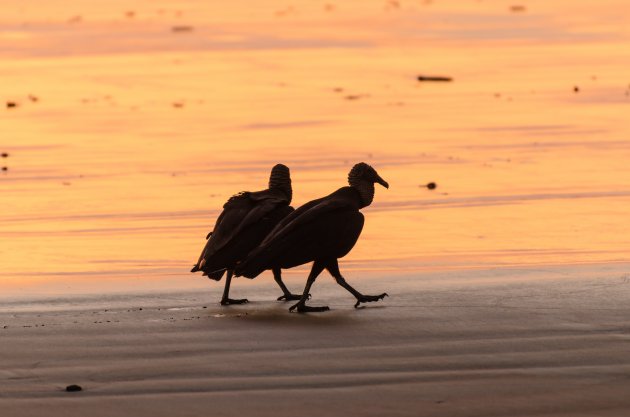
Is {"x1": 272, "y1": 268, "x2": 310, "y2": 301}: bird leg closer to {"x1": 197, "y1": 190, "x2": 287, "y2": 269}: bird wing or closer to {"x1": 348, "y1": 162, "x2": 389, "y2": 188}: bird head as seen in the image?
{"x1": 197, "y1": 190, "x2": 287, "y2": 269}: bird wing

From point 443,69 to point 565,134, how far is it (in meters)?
6.49

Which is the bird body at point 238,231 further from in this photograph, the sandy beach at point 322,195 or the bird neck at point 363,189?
the bird neck at point 363,189

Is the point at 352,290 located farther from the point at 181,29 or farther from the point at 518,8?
the point at 518,8

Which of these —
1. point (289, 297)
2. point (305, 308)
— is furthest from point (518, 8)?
point (305, 308)

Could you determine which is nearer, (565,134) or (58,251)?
(58,251)

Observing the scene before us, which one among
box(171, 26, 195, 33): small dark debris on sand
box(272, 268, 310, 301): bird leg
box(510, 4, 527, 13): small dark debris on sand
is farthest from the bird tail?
box(510, 4, 527, 13): small dark debris on sand

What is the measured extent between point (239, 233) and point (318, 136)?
328 inches

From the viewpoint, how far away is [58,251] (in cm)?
1392

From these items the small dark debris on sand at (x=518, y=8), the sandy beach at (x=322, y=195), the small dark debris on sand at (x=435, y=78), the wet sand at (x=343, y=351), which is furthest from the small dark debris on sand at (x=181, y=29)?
the wet sand at (x=343, y=351)

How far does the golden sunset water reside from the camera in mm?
13844

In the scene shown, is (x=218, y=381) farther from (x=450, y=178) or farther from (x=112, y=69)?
(x=112, y=69)

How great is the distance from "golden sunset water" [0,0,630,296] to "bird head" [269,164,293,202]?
0.97 metres

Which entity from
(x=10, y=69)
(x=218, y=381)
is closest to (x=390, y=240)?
(x=218, y=381)

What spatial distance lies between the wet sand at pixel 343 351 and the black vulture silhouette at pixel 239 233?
0.24 m
